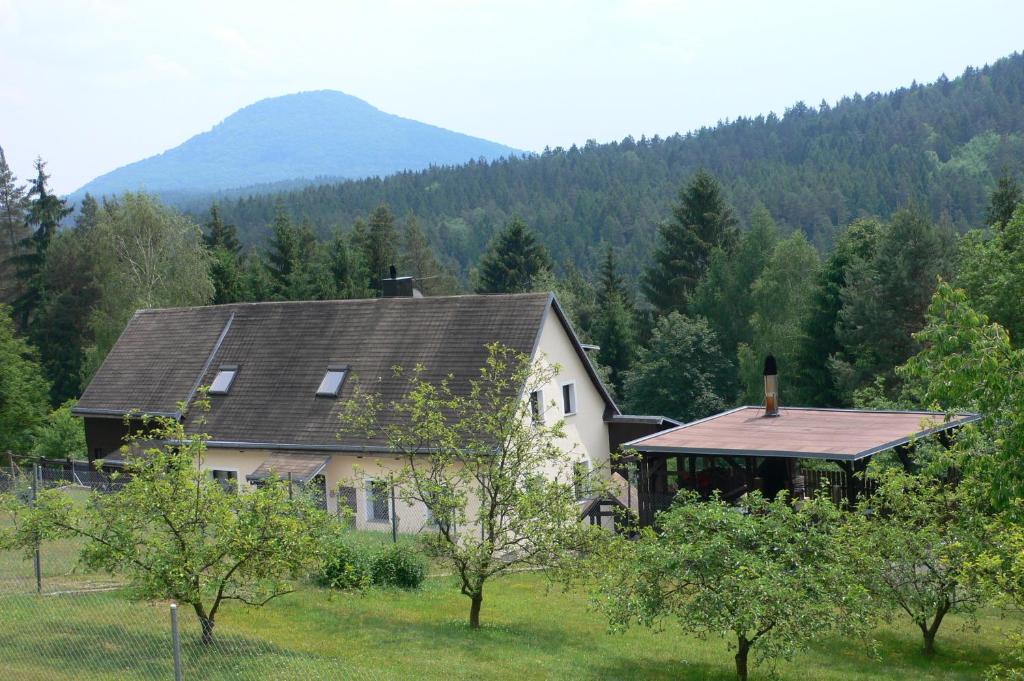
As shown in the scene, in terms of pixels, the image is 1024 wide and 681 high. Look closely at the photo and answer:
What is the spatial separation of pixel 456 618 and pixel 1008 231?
30.0m

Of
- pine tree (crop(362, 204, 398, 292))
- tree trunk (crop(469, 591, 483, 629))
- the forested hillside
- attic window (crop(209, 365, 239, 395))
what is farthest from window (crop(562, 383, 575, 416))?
the forested hillside

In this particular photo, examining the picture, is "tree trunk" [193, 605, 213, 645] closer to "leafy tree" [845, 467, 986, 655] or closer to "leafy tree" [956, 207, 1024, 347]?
"leafy tree" [845, 467, 986, 655]

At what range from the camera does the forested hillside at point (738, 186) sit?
139m

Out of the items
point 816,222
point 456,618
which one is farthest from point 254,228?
point 456,618

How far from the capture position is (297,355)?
30.9 metres

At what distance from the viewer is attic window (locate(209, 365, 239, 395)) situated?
3100cm

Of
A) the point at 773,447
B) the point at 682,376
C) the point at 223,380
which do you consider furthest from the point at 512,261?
the point at 773,447

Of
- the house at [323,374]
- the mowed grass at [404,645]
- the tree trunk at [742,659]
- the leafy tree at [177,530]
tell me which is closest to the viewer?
the mowed grass at [404,645]

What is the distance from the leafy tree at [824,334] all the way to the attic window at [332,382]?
28627mm

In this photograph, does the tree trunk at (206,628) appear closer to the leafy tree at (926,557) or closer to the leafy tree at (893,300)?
the leafy tree at (926,557)

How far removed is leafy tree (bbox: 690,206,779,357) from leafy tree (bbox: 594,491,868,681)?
49317mm

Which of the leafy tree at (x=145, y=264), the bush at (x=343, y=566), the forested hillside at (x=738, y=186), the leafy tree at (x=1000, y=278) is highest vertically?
the forested hillside at (x=738, y=186)

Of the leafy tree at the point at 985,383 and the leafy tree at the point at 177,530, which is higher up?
the leafy tree at the point at 985,383

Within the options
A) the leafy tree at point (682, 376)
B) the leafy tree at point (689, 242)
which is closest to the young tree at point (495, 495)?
the leafy tree at point (682, 376)
